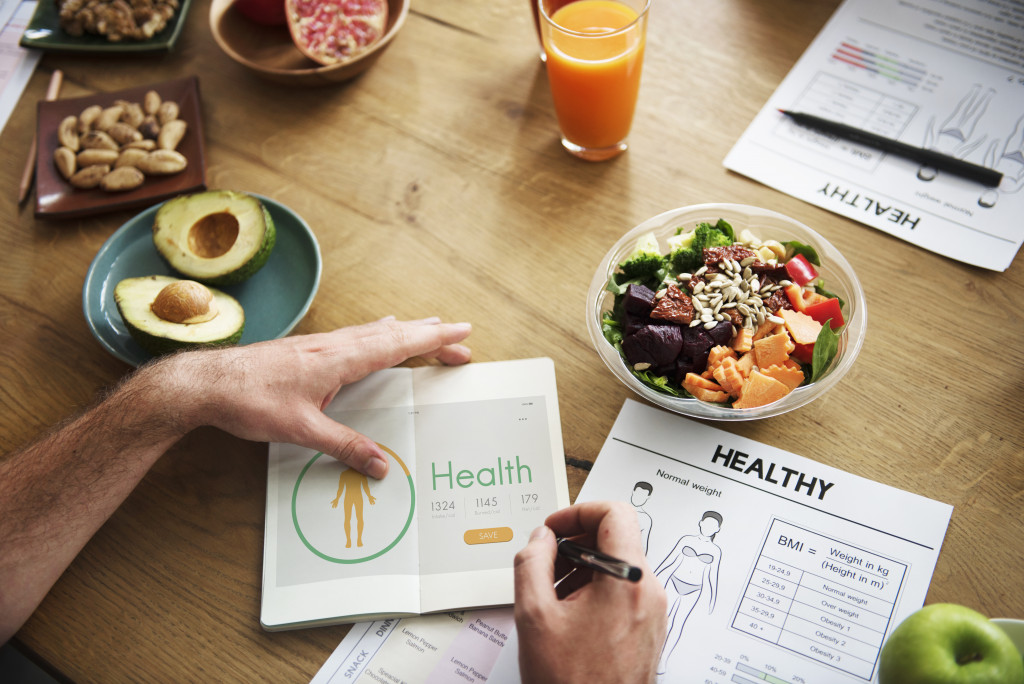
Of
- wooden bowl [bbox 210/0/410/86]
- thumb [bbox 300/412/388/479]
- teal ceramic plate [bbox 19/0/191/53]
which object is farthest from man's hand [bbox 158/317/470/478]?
teal ceramic plate [bbox 19/0/191/53]

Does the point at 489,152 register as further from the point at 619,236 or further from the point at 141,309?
the point at 141,309

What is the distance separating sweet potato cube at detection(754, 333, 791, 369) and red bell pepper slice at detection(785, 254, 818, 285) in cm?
11

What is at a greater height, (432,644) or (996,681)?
(996,681)

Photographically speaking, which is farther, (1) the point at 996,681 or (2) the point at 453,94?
(2) the point at 453,94

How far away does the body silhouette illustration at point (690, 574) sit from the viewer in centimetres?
80

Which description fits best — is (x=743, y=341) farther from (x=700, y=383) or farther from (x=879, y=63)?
(x=879, y=63)

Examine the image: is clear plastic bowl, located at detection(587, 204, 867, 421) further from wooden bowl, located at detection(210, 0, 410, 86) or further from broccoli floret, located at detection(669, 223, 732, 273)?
wooden bowl, located at detection(210, 0, 410, 86)

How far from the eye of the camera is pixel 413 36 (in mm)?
1356

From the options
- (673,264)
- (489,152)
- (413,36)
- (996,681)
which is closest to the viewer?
(996,681)

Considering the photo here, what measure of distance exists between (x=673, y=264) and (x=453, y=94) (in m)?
0.61

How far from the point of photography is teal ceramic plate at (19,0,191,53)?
1.36 metres

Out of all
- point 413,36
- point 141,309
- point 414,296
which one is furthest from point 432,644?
point 413,36

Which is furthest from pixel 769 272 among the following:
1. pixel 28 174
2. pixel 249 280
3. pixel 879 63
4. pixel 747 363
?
pixel 28 174

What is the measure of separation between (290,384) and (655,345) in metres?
0.48
